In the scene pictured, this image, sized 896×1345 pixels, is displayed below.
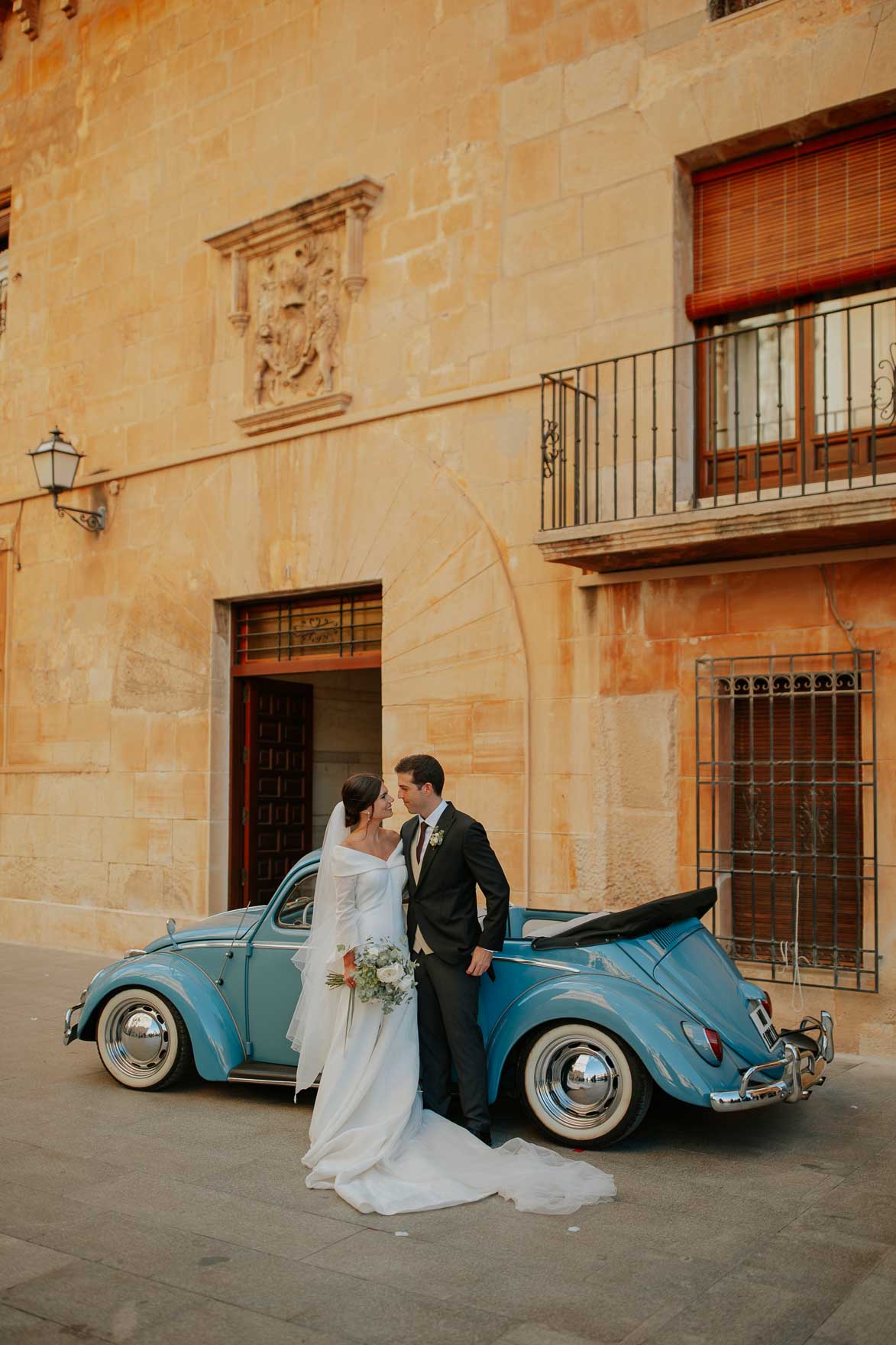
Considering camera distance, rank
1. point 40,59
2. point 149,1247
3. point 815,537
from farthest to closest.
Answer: point 40,59 → point 815,537 → point 149,1247

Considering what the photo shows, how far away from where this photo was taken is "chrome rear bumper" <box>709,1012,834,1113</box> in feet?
17.0

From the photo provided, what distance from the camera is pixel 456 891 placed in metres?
5.81

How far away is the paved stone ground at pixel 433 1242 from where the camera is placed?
373 centimetres

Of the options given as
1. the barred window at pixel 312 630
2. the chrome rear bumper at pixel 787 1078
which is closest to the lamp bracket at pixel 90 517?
the barred window at pixel 312 630

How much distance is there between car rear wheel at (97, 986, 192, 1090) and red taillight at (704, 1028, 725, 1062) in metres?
2.72

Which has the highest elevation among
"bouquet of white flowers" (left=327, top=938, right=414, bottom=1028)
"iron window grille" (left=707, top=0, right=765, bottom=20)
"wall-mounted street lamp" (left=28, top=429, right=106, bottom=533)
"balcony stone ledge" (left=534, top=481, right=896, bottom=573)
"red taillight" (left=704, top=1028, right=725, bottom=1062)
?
"iron window grille" (left=707, top=0, right=765, bottom=20)

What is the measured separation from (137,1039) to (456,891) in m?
2.07

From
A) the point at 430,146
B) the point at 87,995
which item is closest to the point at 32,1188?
the point at 87,995

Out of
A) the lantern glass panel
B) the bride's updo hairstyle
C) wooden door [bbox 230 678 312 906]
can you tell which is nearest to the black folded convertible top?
the bride's updo hairstyle

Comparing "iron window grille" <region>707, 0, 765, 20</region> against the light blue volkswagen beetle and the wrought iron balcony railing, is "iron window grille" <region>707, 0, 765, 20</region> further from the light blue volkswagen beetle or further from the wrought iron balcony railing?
the light blue volkswagen beetle

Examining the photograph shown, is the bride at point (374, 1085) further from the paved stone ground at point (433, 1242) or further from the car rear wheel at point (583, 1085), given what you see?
the car rear wheel at point (583, 1085)

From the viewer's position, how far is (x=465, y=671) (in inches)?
376

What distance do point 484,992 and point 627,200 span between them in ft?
19.3

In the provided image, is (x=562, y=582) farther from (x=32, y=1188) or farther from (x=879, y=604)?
(x=32, y=1188)
